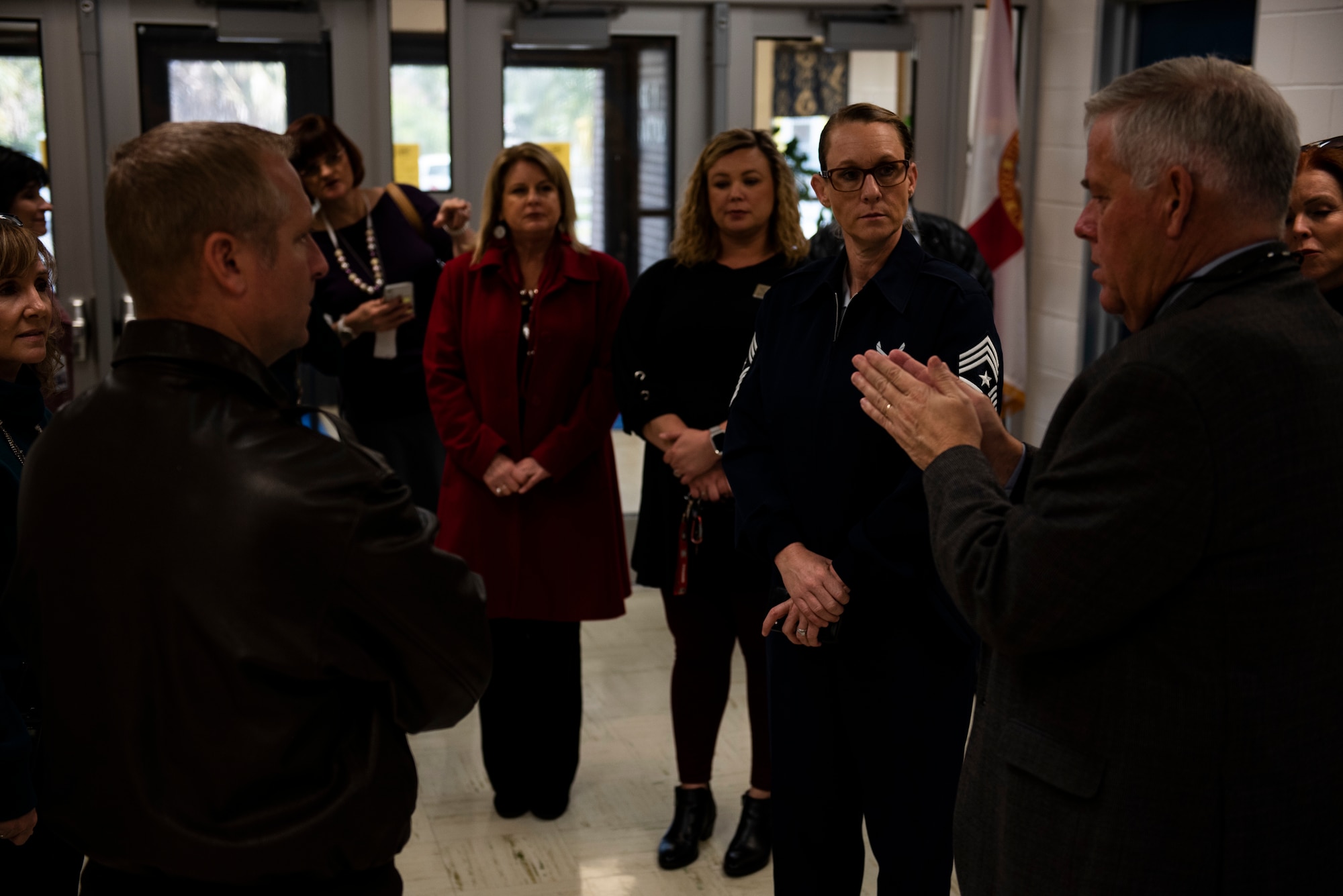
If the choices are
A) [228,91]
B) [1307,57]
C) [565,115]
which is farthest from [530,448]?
[1307,57]

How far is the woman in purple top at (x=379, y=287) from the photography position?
3.38 m

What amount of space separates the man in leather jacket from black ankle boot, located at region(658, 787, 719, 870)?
65.4 inches

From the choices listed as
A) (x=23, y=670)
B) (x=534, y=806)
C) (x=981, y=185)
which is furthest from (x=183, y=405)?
(x=981, y=185)

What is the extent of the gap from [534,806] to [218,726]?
6.55ft

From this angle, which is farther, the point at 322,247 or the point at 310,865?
the point at 322,247

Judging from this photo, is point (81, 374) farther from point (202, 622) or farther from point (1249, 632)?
point (1249, 632)

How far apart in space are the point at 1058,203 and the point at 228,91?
295 cm

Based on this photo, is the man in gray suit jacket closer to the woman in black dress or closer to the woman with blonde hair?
the woman with blonde hair

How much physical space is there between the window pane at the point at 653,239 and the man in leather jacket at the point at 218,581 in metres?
3.42

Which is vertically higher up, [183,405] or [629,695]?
[183,405]

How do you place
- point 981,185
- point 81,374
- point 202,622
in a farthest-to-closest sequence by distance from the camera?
1. point 981,185
2. point 81,374
3. point 202,622

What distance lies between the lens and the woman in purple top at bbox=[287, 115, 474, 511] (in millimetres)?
3375

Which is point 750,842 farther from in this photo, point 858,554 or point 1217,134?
point 1217,134

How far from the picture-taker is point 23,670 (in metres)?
1.70
